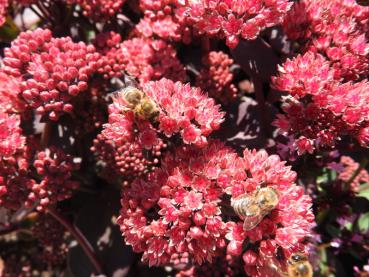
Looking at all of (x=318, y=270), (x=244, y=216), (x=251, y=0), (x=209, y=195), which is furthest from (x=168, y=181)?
(x=318, y=270)

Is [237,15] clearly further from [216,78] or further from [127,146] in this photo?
[127,146]

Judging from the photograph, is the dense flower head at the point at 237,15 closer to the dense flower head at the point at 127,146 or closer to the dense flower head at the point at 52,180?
the dense flower head at the point at 127,146

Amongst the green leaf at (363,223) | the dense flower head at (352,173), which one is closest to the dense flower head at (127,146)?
the dense flower head at (352,173)

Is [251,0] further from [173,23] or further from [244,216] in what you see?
[244,216]

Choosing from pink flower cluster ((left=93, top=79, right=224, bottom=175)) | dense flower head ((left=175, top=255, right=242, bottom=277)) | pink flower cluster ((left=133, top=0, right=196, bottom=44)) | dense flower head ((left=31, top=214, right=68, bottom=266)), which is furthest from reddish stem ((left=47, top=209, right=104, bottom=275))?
pink flower cluster ((left=133, top=0, right=196, bottom=44))

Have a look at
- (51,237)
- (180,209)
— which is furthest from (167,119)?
(51,237)

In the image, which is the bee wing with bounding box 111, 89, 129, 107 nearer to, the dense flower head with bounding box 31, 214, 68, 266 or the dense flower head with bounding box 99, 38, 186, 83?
the dense flower head with bounding box 99, 38, 186, 83

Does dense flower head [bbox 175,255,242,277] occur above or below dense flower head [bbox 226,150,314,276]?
below
